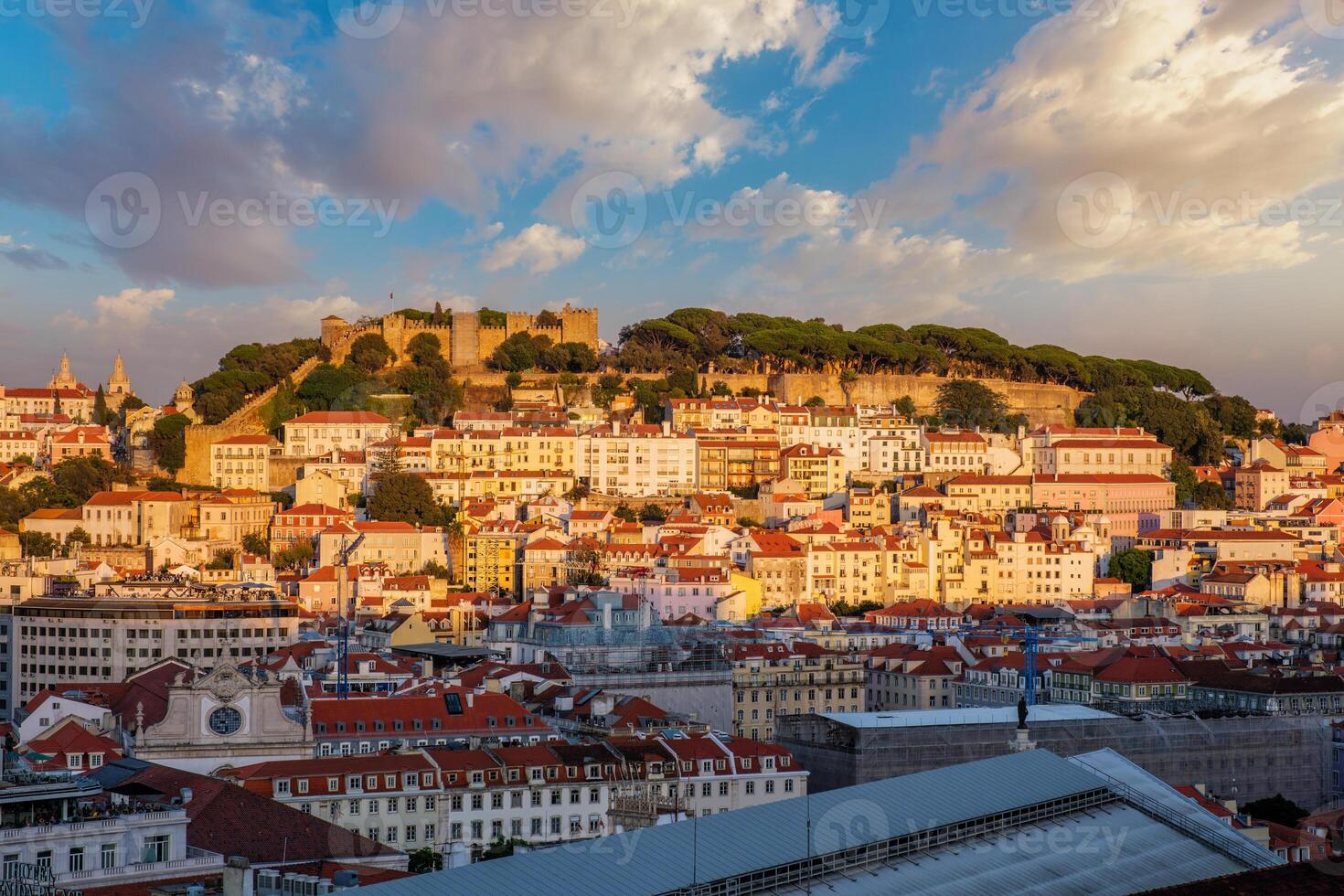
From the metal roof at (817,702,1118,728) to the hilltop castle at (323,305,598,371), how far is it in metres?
50.1

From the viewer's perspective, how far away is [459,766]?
2931 centimetres

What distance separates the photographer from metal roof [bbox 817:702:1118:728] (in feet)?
115

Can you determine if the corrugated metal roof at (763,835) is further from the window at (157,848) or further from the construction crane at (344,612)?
the construction crane at (344,612)

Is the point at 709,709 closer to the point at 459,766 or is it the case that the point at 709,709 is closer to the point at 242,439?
the point at 459,766

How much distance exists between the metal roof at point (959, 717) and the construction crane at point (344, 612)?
31.4 feet

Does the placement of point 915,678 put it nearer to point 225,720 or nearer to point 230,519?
point 225,720

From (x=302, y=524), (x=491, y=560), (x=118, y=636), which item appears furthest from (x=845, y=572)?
(x=118, y=636)

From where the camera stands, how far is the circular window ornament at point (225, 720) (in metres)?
30.5

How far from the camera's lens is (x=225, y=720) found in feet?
100

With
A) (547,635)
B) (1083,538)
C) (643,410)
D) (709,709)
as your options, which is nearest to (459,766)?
(709,709)

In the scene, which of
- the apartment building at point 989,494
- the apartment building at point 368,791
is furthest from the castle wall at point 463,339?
the apartment building at point 368,791

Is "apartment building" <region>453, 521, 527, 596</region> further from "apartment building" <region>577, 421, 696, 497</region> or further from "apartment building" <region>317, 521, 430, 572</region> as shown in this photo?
"apartment building" <region>577, 421, 696, 497</region>

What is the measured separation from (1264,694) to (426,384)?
46107 millimetres

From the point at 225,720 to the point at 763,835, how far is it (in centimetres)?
1426
